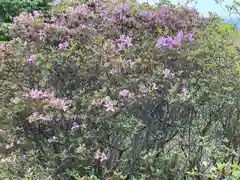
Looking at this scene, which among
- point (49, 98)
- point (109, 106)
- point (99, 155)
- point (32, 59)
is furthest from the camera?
point (32, 59)

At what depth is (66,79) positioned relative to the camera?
3957 mm

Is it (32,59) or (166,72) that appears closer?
(166,72)

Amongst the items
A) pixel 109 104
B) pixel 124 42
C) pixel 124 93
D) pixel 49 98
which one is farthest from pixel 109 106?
pixel 124 42

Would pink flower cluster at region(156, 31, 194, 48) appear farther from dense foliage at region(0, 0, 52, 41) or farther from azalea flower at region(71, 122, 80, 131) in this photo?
dense foliage at region(0, 0, 52, 41)

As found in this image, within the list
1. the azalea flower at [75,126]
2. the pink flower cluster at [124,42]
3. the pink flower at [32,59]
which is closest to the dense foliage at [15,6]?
the pink flower at [32,59]

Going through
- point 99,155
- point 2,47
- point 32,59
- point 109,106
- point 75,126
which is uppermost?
point 2,47

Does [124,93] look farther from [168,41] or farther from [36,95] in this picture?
[36,95]

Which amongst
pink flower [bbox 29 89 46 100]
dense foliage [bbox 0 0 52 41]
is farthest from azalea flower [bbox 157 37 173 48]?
dense foliage [bbox 0 0 52 41]

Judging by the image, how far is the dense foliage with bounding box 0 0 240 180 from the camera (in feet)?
12.2

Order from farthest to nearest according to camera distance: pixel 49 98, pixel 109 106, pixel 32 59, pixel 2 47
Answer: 1. pixel 2 47
2. pixel 32 59
3. pixel 49 98
4. pixel 109 106

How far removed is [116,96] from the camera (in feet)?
12.3

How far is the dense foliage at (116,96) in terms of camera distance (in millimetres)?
3715

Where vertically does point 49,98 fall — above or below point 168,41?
below

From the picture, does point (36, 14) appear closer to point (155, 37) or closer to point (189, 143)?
point (155, 37)
